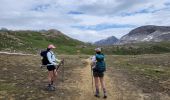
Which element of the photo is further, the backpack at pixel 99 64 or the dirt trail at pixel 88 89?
the dirt trail at pixel 88 89

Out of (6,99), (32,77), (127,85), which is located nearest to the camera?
Answer: (6,99)

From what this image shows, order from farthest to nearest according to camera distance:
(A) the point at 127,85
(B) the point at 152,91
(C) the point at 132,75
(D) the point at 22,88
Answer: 1. (C) the point at 132,75
2. (A) the point at 127,85
3. (B) the point at 152,91
4. (D) the point at 22,88

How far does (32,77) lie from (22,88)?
607 cm

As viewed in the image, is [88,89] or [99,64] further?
[88,89]

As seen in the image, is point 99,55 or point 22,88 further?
point 22,88

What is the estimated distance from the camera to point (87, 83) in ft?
104

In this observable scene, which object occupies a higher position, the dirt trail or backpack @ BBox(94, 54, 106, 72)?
backpack @ BBox(94, 54, 106, 72)

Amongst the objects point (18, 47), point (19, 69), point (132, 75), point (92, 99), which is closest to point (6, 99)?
point (92, 99)

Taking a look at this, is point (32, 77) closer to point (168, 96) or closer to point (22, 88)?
point (22, 88)

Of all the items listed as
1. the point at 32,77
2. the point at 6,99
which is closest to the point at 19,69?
the point at 32,77

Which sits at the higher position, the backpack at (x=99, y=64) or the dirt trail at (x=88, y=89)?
the backpack at (x=99, y=64)

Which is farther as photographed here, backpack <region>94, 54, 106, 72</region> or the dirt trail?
the dirt trail

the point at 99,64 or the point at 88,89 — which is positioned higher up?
the point at 99,64

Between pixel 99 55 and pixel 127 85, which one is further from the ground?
pixel 99 55
